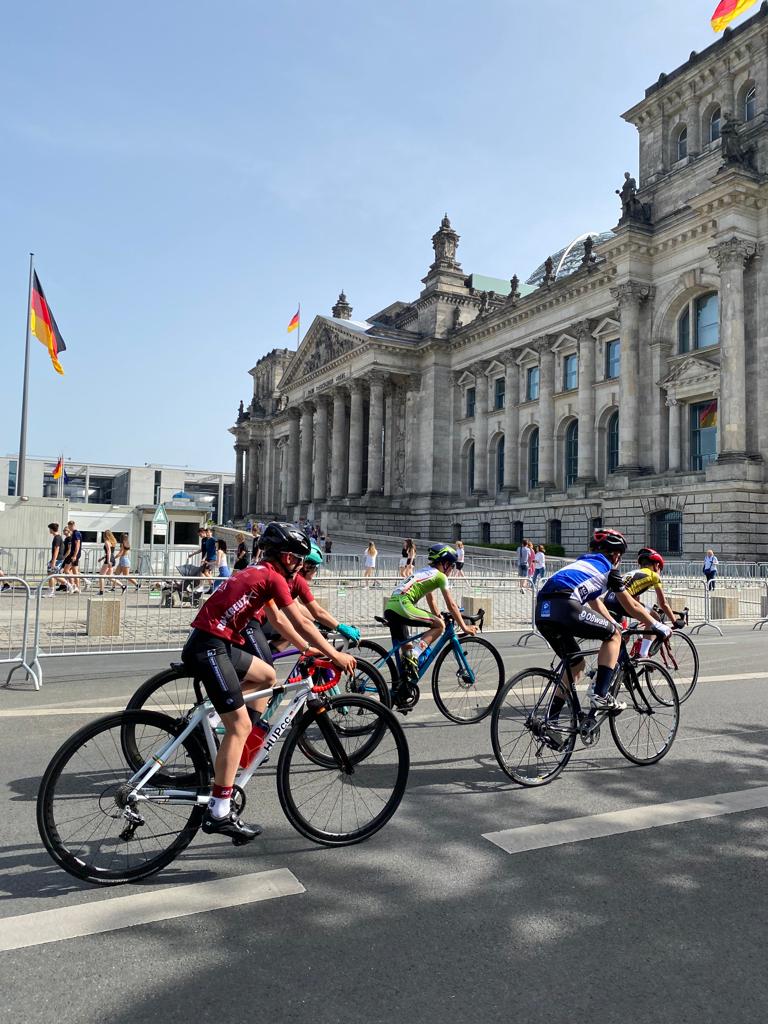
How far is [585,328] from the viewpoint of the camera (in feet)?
131

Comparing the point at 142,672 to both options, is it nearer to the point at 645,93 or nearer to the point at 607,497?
the point at 607,497

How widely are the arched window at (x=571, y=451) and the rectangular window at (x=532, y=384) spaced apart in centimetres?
356

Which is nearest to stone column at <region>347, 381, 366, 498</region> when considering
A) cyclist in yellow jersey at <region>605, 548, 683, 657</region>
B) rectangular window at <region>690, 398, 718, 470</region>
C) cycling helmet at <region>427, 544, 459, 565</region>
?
rectangular window at <region>690, 398, 718, 470</region>

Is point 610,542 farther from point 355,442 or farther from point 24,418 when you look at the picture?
point 355,442

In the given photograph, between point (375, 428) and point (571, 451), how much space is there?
15761 mm

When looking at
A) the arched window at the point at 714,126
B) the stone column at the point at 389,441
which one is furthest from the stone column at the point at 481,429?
the arched window at the point at 714,126

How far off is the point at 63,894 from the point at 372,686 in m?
3.66

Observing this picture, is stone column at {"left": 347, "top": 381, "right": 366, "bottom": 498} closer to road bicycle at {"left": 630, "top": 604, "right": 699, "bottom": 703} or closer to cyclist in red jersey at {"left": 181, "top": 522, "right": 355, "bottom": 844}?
road bicycle at {"left": 630, "top": 604, "right": 699, "bottom": 703}

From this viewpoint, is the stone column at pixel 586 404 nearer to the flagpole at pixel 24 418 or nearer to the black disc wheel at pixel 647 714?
the flagpole at pixel 24 418

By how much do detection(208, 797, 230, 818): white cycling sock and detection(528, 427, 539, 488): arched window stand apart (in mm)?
42281

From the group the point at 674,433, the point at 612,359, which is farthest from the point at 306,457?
the point at 674,433

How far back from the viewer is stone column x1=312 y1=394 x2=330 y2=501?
6209 cm

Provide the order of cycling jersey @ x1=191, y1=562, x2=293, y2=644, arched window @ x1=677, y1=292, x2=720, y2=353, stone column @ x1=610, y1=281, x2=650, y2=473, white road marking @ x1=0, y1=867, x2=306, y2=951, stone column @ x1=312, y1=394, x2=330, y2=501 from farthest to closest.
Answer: stone column @ x1=312, y1=394, x2=330, y2=501, stone column @ x1=610, y1=281, x2=650, y2=473, arched window @ x1=677, y1=292, x2=720, y2=353, cycling jersey @ x1=191, y1=562, x2=293, y2=644, white road marking @ x1=0, y1=867, x2=306, y2=951

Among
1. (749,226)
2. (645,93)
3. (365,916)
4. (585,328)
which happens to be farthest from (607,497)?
(365,916)
